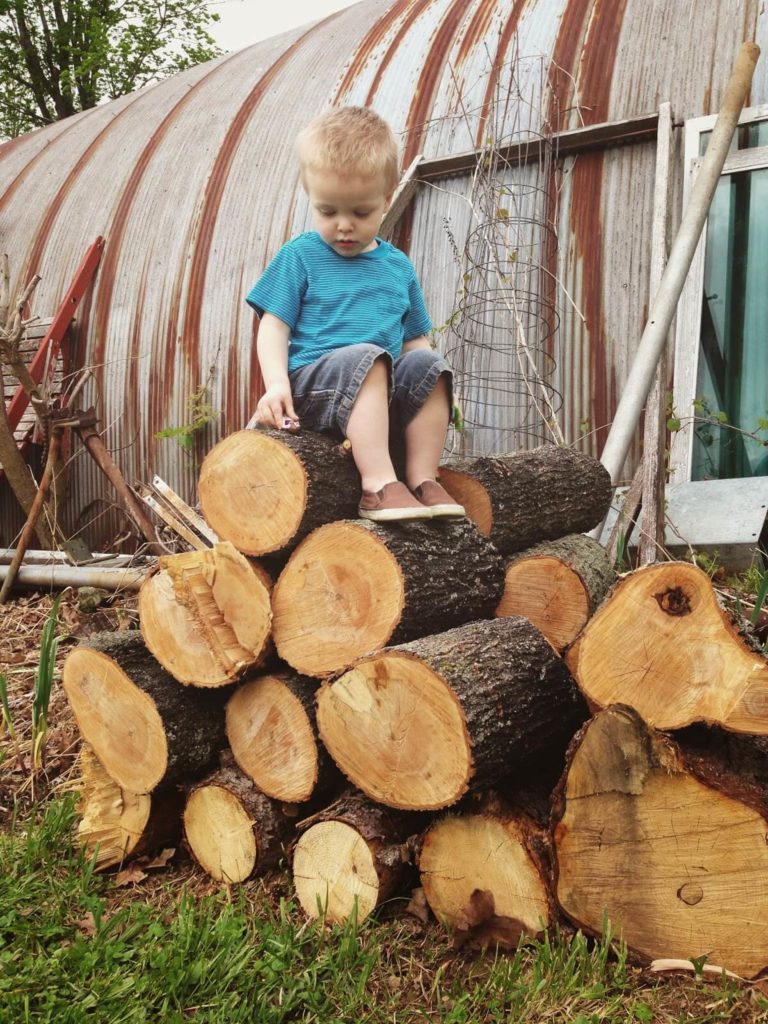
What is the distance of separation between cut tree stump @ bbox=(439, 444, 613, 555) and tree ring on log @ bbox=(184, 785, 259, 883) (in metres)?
1.14

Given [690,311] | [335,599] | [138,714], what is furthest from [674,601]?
[690,311]

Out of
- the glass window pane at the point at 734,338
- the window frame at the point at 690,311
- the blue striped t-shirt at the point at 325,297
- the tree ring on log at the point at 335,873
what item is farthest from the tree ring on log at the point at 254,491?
the glass window pane at the point at 734,338

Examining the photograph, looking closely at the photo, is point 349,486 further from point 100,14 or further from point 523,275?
point 100,14

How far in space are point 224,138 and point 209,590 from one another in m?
5.19

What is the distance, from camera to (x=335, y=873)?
91.5 inches

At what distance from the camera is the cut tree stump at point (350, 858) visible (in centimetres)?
226

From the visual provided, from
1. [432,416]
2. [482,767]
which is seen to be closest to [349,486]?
[432,416]

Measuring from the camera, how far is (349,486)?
2598 mm

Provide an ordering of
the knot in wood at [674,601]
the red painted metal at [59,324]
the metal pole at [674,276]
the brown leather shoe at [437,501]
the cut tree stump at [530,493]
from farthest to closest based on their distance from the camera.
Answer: the red painted metal at [59,324] < the metal pole at [674,276] < the cut tree stump at [530,493] < the brown leather shoe at [437,501] < the knot in wood at [674,601]

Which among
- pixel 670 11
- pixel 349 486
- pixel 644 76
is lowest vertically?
pixel 349 486

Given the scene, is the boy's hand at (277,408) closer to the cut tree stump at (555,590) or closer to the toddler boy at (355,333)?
the toddler boy at (355,333)

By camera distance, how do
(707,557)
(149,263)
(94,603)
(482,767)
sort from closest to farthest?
(482,767) < (707,557) < (94,603) < (149,263)

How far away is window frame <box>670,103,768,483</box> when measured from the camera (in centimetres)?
465

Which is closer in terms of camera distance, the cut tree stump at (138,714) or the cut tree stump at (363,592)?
the cut tree stump at (363,592)
